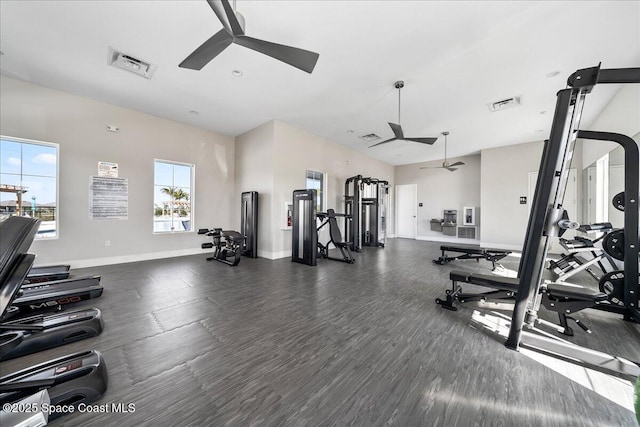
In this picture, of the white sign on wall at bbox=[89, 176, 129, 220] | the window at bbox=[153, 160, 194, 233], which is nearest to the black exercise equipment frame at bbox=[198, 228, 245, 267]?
the window at bbox=[153, 160, 194, 233]

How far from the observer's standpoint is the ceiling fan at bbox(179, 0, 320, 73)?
1.92 meters

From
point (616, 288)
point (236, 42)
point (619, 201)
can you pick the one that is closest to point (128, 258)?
point (236, 42)

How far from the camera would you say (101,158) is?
4797 millimetres

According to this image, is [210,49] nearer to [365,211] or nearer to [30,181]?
[30,181]

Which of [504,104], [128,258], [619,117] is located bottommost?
[128,258]

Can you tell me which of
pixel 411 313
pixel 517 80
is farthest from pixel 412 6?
pixel 411 313

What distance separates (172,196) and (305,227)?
348cm

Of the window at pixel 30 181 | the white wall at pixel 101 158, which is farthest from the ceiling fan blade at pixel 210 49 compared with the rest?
the window at pixel 30 181

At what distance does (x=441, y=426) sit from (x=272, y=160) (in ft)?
17.3

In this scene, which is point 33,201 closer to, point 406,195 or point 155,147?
point 155,147

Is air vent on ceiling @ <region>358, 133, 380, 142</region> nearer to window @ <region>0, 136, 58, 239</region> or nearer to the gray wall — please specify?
the gray wall

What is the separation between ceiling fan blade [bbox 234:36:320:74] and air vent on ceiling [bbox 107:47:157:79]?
2.36 m

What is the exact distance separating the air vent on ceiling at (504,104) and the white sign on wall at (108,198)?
25.8 feet

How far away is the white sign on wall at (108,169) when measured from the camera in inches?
188
